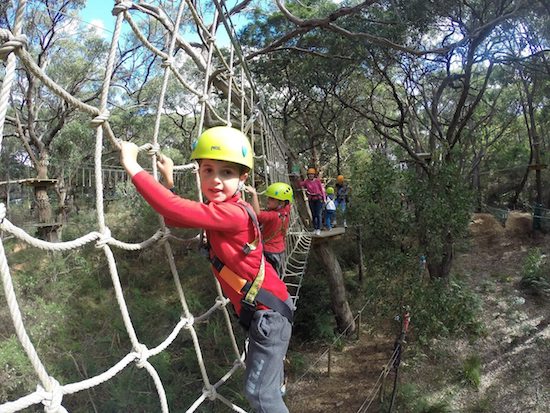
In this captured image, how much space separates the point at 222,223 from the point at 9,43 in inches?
26.3

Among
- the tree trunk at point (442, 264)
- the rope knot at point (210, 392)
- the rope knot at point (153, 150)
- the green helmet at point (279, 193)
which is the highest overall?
the rope knot at point (153, 150)

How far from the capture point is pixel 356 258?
9.60 m

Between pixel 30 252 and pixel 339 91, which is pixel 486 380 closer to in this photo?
pixel 339 91

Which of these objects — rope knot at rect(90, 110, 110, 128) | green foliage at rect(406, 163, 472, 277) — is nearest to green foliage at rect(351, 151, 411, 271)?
green foliage at rect(406, 163, 472, 277)

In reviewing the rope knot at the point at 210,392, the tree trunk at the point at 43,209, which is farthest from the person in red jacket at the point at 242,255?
the tree trunk at the point at 43,209

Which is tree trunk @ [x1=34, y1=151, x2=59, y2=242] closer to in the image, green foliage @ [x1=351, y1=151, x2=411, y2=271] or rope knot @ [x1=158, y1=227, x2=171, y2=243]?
green foliage @ [x1=351, y1=151, x2=411, y2=271]

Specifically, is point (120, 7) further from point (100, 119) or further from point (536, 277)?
point (536, 277)

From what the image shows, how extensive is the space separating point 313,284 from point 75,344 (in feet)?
12.9

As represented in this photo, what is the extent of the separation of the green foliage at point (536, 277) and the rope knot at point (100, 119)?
9.06 meters

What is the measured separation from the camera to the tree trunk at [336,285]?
6.42 metres

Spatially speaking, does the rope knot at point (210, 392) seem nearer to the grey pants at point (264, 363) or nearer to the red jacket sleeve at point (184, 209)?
the grey pants at point (264, 363)

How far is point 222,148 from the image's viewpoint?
1.29m

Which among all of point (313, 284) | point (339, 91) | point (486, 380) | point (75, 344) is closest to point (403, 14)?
point (339, 91)

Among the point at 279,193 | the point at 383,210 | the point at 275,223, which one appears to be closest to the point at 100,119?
the point at 275,223
